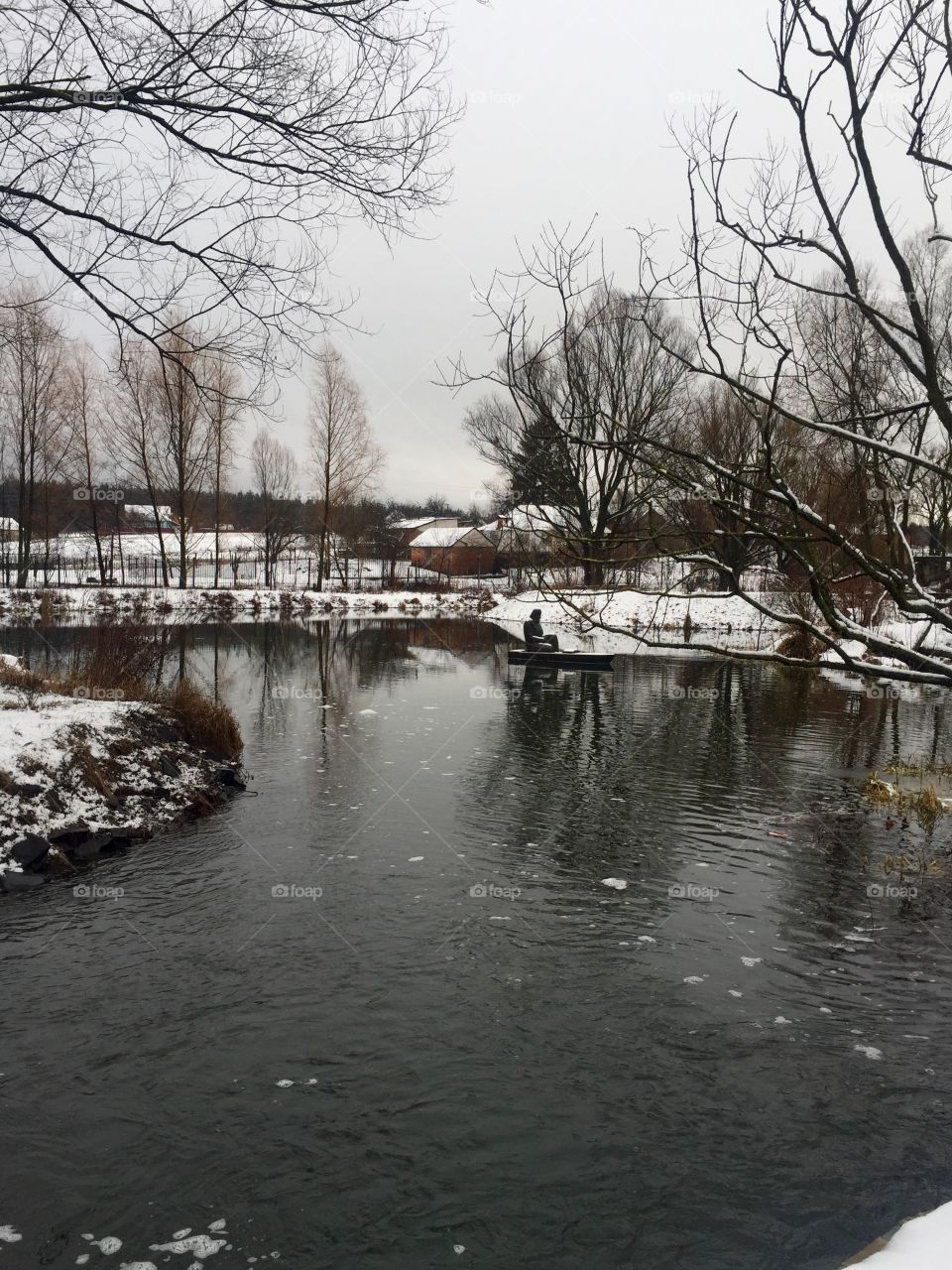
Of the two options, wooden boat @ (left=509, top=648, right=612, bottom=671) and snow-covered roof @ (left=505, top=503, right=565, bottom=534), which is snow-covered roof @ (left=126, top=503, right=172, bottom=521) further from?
snow-covered roof @ (left=505, top=503, right=565, bottom=534)

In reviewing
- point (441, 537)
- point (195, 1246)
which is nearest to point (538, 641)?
point (195, 1246)

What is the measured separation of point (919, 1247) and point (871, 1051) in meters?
2.43

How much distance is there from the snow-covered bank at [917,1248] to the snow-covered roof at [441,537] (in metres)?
69.8

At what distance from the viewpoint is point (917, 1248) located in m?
3.40

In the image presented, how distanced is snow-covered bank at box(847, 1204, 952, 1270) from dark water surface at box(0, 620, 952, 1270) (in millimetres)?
548

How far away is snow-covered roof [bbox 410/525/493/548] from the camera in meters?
74.8

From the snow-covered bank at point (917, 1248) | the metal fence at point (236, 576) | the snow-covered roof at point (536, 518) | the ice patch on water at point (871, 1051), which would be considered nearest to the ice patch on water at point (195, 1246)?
the snow-covered bank at point (917, 1248)

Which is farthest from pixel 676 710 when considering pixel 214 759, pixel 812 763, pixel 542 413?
pixel 542 413

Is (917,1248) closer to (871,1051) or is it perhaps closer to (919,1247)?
(919,1247)

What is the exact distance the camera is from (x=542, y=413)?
4.38m

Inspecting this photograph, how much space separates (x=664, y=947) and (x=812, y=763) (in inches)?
274

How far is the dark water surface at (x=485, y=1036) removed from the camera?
4.29 meters

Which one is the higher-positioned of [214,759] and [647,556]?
[647,556]

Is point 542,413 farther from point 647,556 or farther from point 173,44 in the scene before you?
point 173,44
